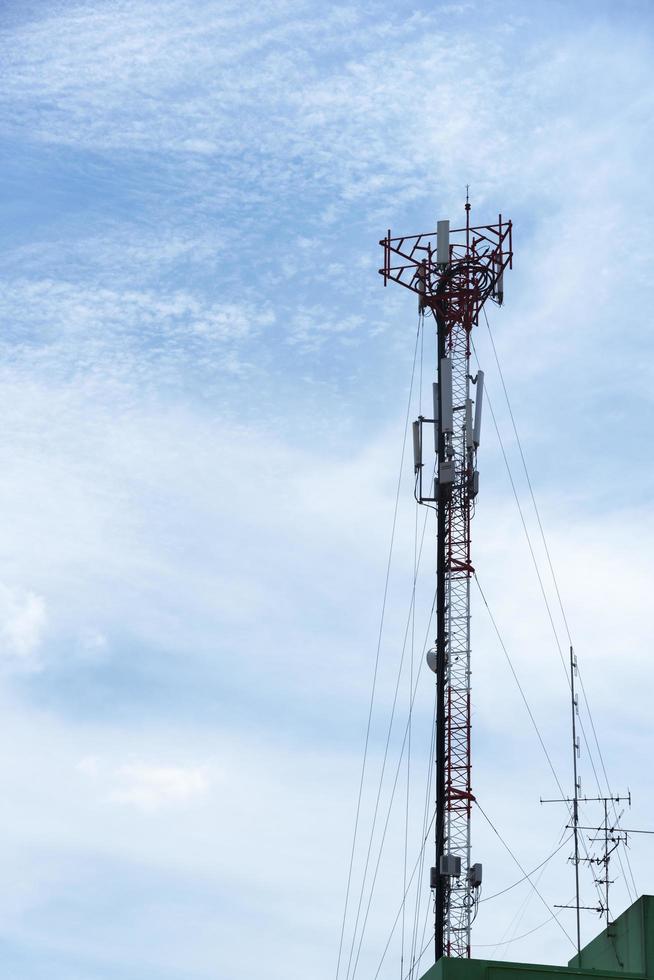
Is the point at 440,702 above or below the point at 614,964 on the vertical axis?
above

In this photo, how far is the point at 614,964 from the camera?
5675 cm

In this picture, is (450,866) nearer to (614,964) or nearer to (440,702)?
(440,702)

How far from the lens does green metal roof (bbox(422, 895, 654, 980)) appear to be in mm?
51438

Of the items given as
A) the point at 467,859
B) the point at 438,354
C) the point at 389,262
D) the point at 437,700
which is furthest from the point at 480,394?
the point at 467,859

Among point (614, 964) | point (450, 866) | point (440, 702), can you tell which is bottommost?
point (614, 964)

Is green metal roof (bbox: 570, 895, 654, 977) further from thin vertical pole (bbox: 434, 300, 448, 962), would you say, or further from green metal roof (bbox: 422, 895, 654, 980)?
thin vertical pole (bbox: 434, 300, 448, 962)

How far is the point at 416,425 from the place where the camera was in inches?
2972

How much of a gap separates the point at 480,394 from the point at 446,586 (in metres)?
9.51

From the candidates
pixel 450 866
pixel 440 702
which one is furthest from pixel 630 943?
pixel 440 702

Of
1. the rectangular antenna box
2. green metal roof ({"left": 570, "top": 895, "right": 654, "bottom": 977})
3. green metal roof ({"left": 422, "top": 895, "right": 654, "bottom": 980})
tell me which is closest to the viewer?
green metal roof ({"left": 422, "top": 895, "right": 654, "bottom": 980})

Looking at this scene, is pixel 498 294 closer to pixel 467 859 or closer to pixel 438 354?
pixel 438 354

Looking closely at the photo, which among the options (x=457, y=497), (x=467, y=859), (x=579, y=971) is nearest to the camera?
(x=579, y=971)

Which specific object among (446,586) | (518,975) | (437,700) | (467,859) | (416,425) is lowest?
(518,975)

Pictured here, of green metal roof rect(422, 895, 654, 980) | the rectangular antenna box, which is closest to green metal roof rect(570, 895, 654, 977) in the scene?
green metal roof rect(422, 895, 654, 980)
